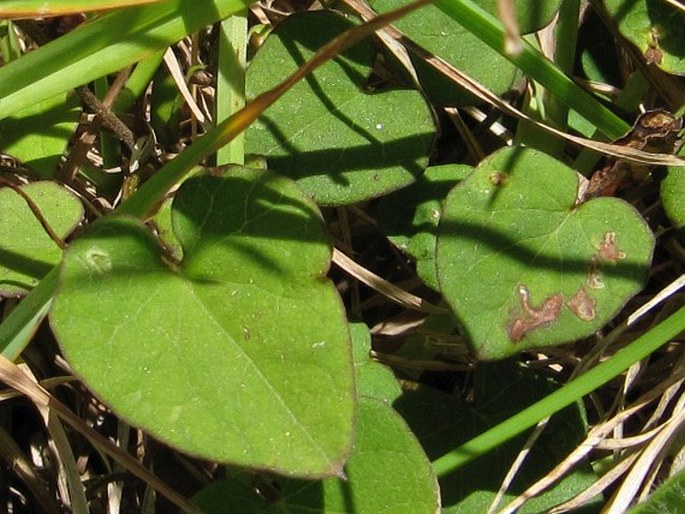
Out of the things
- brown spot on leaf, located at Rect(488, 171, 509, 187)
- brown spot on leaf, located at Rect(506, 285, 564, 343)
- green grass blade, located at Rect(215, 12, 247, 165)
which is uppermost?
green grass blade, located at Rect(215, 12, 247, 165)

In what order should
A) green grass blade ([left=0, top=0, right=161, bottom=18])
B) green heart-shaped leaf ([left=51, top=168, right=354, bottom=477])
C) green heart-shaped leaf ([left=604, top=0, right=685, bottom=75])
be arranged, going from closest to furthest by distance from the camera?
1. green heart-shaped leaf ([left=51, top=168, right=354, bottom=477])
2. green grass blade ([left=0, top=0, right=161, bottom=18])
3. green heart-shaped leaf ([left=604, top=0, right=685, bottom=75])

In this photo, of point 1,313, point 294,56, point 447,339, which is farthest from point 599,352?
point 1,313

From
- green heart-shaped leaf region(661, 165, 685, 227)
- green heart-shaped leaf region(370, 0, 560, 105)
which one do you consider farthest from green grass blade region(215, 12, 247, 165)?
green heart-shaped leaf region(661, 165, 685, 227)

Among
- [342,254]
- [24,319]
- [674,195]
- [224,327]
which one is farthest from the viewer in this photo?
[342,254]

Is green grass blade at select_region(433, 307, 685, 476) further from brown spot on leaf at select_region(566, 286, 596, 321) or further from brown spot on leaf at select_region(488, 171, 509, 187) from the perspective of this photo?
brown spot on leaf at select_region(488, 171, 509, 187)

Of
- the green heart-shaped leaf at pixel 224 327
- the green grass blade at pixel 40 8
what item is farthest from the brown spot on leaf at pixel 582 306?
the green grass blade at pixel 40 8

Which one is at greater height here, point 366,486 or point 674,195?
point 674,195

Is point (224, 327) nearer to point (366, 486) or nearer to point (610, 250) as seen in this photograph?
point (366, 486)

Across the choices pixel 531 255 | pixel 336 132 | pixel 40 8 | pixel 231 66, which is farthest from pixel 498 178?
pixel 40 8
